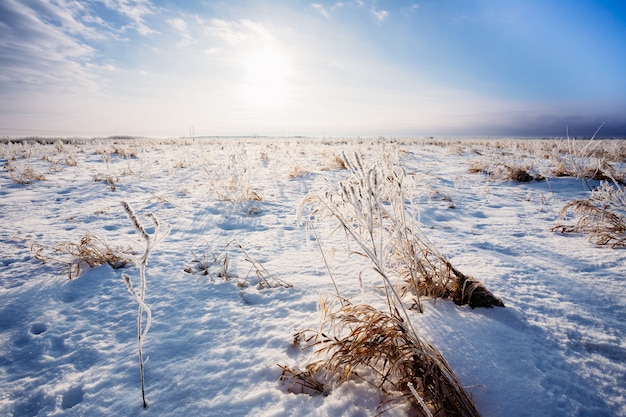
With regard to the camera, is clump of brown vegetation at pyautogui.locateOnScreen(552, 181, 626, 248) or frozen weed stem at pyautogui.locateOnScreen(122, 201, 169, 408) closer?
frozen weed stem at pyautogui.locateOnScreen(122, 201, 169, 408)

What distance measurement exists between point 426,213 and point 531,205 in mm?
1617

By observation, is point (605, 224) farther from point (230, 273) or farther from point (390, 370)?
point (230, 273)

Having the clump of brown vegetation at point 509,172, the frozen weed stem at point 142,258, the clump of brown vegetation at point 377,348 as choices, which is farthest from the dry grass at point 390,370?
the clump of brown vegetation at point 509,172

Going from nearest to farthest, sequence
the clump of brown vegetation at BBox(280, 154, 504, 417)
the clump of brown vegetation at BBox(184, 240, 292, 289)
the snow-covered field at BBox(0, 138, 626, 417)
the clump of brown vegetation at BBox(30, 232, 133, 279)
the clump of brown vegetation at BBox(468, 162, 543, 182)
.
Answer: the clump of brown vegetation at BBox(280, 154, 504, 417) → the snow-covered field at BBox(0, 138, 626, 417) → the clump of brown vegetation at BBox(184, 240, 292, 289) → the clump of brown vegetation at BBox(30, 232, 133, 279) → the clump of brown vegetation at BBox(468, 162, 543, 182)

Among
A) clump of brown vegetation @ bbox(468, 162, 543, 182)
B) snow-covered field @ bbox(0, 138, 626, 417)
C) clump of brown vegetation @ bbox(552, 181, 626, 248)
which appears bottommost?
snow-covered field @ bbox(0, 138, 626, 417)

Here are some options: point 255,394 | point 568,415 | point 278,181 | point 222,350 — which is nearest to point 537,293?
point 568,415

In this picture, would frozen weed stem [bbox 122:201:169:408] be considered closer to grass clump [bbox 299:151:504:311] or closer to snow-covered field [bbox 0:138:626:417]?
snow-covered field [bbox 0:138:626:417]

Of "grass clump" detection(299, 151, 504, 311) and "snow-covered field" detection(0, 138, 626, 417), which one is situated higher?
"grass clump" detection(299, 151, 504, 311)

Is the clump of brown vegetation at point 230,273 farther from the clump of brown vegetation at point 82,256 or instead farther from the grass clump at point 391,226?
the grass clump at point 391,226

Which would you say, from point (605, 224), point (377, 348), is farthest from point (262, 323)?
point (605, 224)

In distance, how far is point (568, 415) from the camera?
43.5 inches

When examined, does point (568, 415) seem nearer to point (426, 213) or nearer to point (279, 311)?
point (279, 311)

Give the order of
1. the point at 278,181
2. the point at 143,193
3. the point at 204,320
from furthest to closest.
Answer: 1. the point at 278,181
2. the point at 143,193
3. the point at 204,320

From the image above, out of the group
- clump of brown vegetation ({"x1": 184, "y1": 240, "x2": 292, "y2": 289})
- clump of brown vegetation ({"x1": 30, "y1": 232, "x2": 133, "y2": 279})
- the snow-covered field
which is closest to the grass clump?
the snow-covered field
